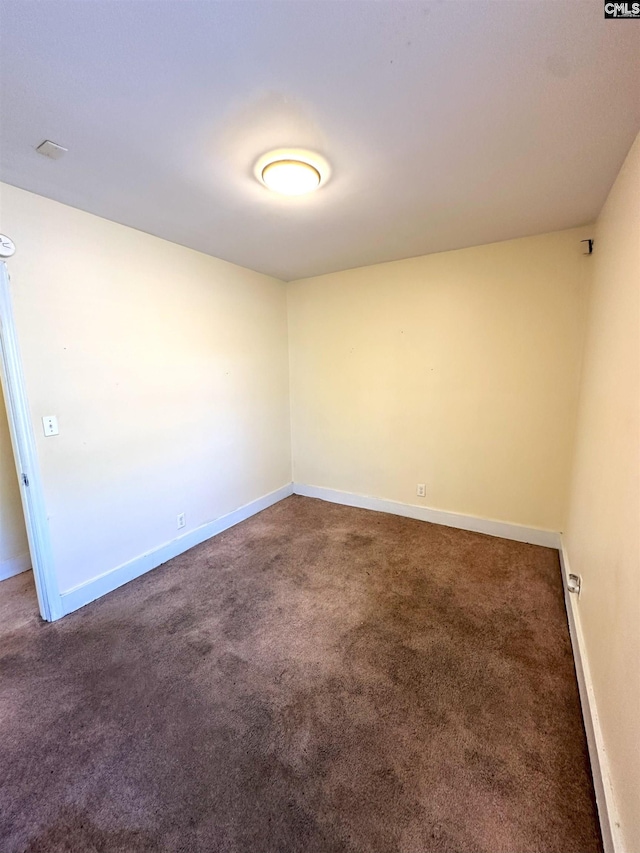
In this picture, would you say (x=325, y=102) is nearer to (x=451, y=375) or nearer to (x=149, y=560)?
(x=451, y=375)

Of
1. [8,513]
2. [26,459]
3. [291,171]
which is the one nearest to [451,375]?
[291,171]

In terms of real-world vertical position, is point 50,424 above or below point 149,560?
above

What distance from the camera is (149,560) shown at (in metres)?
2.75

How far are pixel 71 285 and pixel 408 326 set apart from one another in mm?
2646

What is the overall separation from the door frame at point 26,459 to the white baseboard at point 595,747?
9.15ft

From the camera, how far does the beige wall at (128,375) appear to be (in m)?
2.10

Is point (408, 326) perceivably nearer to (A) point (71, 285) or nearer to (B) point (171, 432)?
(B) point (171, 432)

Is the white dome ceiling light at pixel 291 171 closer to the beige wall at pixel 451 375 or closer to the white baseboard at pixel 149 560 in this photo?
the beige wall at pixel 451 375

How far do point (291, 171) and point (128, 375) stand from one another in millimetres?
1738

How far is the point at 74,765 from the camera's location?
138 centimetres

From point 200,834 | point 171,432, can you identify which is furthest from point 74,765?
point 171,432

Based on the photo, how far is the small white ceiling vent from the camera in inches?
60.5

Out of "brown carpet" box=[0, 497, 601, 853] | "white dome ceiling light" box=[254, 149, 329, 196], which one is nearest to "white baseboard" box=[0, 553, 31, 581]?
"brown carpet" box=[0, 497, 601, 853]

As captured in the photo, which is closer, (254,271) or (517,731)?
(517,731)
